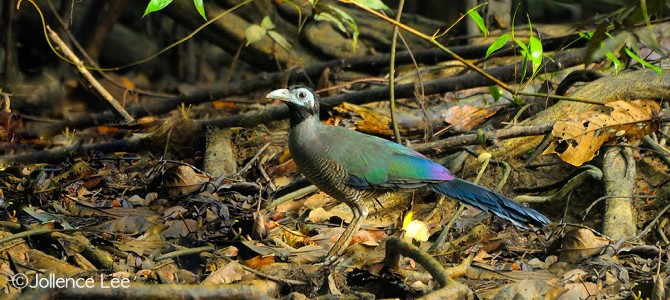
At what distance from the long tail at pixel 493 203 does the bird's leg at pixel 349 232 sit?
42cm

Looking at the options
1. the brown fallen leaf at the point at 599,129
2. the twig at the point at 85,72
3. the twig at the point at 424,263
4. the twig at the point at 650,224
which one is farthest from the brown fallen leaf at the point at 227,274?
the twig at the point at 85,72

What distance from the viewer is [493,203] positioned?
4.26m

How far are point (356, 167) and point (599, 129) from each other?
1.36m

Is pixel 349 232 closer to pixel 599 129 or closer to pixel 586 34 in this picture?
pixel 599 129

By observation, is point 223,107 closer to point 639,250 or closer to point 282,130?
point 282,130

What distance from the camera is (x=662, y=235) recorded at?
4.65 m

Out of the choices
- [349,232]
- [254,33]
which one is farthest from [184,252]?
[254,33]

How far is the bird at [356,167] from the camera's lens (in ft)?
14.2

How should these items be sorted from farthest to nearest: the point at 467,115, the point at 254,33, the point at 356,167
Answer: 1. the point at 254,33
2. the point at 467,115
3. the point at 356,167

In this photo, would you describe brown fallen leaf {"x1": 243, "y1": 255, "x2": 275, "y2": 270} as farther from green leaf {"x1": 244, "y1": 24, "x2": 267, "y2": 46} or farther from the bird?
green leaf {"x1": 244, "y1": 24, "x2": 267, "y2": 46}

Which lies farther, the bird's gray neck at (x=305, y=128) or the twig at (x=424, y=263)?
the bird's gray neck at (x=305, y=128)

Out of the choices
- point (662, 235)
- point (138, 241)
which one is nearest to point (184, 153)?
point (138, 241)

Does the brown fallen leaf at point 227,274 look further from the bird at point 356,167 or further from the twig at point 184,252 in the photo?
the bird at point 356,167

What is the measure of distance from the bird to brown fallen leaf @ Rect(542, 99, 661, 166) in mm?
617
